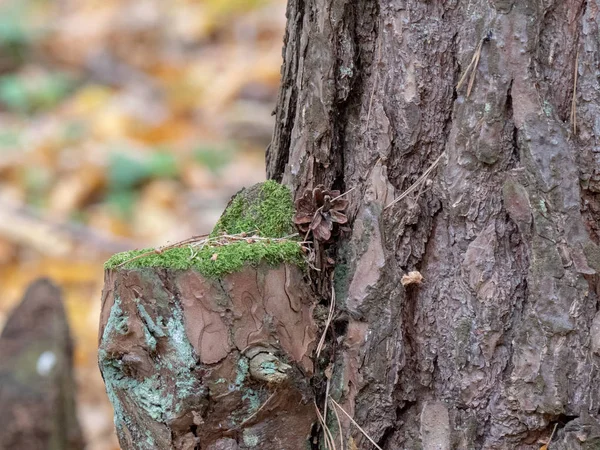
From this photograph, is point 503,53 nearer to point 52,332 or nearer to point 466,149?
point 466,149

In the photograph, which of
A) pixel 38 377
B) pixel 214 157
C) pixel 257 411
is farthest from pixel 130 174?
pixel 257 411

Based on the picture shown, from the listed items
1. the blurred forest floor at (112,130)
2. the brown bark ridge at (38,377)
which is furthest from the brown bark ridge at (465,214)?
the blurred forest floor at (112,130)

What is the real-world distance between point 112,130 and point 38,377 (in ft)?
13.0

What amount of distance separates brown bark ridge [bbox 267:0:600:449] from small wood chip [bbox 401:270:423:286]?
0.8 inches

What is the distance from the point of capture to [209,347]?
1.21 meters

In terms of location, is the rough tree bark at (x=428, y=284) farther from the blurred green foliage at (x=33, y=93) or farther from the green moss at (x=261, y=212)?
the blurred green foliage at (x=33, y=93)

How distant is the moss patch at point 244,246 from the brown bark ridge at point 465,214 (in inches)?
4.4

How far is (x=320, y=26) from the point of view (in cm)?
136

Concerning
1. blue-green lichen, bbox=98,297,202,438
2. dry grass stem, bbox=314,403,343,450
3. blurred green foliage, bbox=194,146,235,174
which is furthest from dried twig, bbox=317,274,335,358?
blurred green foliage, bbox=194,146,235,174

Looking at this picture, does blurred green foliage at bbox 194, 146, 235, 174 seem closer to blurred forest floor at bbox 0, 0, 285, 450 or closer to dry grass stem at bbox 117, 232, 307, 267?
blurred forest floor at bbox 0, 0, 285, 450

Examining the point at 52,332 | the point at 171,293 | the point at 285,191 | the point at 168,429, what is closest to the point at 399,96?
the point at 285,191

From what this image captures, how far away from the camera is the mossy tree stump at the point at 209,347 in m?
1.21

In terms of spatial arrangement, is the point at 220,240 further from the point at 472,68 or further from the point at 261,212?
the point at 472,68

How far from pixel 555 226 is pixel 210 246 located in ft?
2.10
